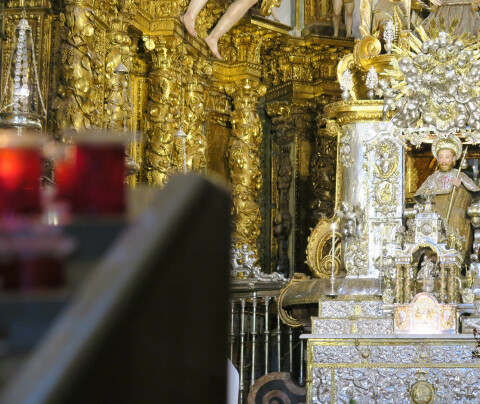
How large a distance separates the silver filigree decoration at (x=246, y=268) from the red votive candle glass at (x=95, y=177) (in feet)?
45.0

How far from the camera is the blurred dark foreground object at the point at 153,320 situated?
1152 millimetres

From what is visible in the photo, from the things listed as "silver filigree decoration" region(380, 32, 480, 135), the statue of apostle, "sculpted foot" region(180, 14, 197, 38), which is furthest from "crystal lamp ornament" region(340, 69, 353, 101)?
"sculpted foot" region(180, 14, 197, 38)

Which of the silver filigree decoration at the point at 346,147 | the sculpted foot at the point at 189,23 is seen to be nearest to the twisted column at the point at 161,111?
the sculpted foot at the point at 189,23

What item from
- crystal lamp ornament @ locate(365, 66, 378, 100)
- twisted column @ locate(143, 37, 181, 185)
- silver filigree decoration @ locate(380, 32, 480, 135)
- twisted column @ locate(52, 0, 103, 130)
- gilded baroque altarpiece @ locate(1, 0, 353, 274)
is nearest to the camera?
twisted column @ locate(52, 0, 103, 130)

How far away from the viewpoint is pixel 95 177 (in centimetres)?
132

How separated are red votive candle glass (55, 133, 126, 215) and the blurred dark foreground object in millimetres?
56

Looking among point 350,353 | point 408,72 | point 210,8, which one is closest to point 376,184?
point 408,72

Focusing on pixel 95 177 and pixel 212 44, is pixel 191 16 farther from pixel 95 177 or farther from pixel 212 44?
pixel 95 177

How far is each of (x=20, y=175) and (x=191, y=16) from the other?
44.4 ft

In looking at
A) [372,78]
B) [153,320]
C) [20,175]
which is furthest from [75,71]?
[153,320]

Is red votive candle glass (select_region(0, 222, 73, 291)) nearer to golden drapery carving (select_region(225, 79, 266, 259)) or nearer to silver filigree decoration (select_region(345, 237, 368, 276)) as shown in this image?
silver filigree decoration (select_region(345, 237, 368, 276))

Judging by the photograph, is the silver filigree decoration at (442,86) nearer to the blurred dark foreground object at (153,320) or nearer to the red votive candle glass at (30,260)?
the blurred dark foreground object at (153,320)

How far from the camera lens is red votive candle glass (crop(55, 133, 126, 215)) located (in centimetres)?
132

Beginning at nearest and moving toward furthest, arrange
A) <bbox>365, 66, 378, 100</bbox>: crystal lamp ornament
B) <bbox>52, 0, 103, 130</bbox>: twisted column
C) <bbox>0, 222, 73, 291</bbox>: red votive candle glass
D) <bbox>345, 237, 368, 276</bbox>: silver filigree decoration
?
Result: <bbox>0, 222, 73, 291</bbox>: red votive candle glass, <bbox>52, 0, 103, 130</bbox>: twisted column, <bbox>345, 237, 368, 276</bbox>: silver filigree decoration, <bbox>365, 66, 378, 100</bbox>: crystal lamp ornament
